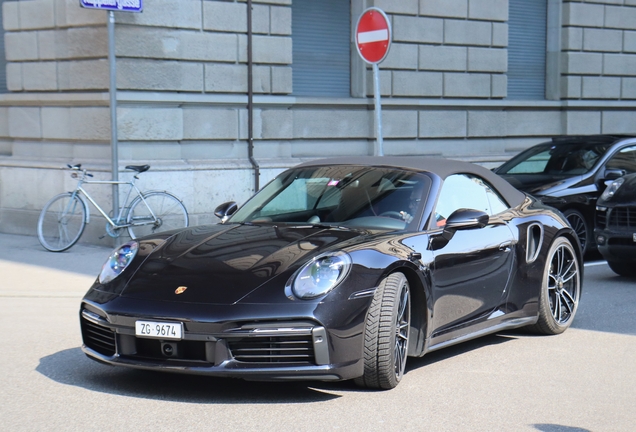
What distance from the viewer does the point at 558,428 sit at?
483 centimetres

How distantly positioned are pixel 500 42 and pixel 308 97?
433 centimetres

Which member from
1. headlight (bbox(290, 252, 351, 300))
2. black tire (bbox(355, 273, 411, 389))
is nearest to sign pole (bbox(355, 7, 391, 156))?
black tire (bbox(355, 273, 411, 389))

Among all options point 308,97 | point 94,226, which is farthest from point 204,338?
point 308,97

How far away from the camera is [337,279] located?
5.31 meters

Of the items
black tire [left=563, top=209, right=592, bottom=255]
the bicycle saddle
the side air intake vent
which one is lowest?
black tire [left=563, top=209, right=592, bottom=255]

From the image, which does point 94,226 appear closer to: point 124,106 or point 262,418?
point 124,106

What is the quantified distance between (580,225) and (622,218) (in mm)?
1965

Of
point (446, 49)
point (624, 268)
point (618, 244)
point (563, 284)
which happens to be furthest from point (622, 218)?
point (446, 49)

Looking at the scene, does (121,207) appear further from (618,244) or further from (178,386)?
(178,386)

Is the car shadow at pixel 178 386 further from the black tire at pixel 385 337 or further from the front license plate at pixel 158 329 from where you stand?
the front license plate at pixel 158 329

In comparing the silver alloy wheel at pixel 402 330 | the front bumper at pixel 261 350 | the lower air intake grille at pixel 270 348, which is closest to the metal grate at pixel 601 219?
the silver alloy wheel at pixel 402 330

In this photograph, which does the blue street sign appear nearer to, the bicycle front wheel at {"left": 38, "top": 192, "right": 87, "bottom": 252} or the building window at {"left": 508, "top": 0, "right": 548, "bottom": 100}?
the bicycle front wheel at {"left": 38, "top": 192, "right": 87, "bottom": 252}

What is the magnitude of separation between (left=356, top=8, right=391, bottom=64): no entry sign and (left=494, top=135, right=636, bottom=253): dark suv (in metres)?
2.62

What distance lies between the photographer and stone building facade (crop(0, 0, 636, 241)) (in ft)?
41.7
